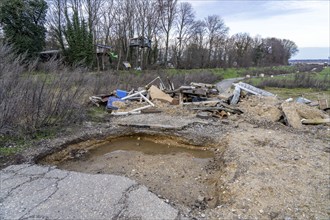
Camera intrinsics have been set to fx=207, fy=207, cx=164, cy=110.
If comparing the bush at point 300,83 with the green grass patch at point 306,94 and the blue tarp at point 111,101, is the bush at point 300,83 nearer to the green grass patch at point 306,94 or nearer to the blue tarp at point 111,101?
the green grass patch at point 306,94

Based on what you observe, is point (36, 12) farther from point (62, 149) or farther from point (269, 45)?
point (269, 45)

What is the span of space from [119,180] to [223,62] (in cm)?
4130

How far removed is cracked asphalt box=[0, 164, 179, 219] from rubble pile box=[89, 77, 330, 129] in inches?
188

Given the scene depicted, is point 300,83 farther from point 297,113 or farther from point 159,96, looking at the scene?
point 159,96

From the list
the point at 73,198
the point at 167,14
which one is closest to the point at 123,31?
the point at 167,14

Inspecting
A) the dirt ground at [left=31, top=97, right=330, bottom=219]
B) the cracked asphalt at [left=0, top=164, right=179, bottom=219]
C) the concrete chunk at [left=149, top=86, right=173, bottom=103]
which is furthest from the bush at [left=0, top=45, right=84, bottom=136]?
the concrete chunk at [left=149, top=86, right=173, bottom=103]

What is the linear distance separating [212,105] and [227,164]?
4953 millimetres

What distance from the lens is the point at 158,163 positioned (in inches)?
183

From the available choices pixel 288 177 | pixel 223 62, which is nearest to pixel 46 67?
pixel 288 177

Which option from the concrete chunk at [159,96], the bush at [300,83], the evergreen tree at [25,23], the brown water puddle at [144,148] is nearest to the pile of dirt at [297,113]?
the brown water puddle at [144,148]

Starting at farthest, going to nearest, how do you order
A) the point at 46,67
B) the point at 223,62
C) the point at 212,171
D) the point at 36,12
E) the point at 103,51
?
the point at 223,62, the point at 103,51, the point at 36,12, the point at 46,67, the point at 212,171

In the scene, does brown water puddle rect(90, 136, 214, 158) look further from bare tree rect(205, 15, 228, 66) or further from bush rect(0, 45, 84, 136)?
bare tree rect(205, 15, 228, 66)

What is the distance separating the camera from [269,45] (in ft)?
184

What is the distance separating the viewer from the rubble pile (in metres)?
7.47
